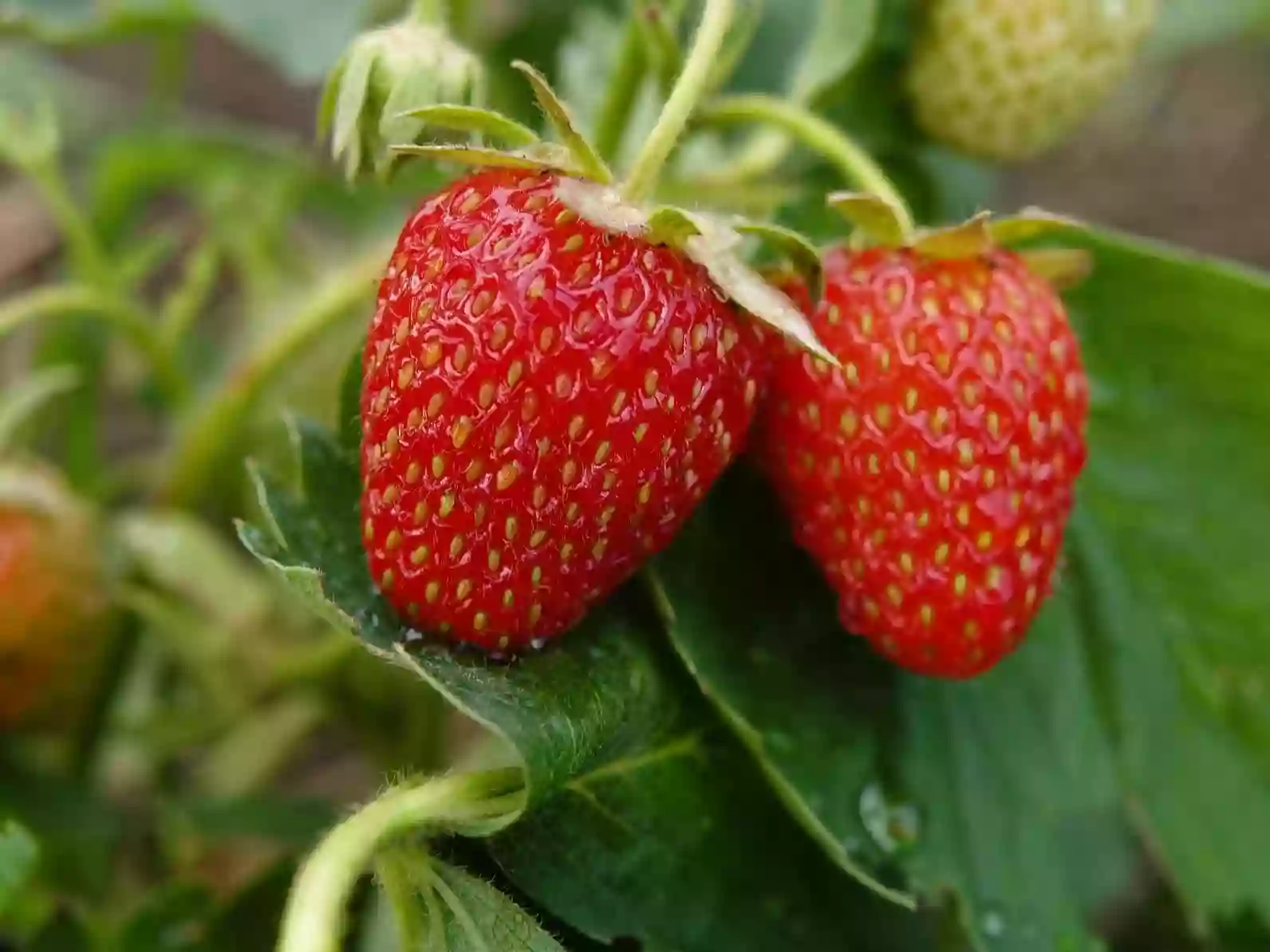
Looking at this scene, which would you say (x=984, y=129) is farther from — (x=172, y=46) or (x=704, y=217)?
(x=172, y=46)

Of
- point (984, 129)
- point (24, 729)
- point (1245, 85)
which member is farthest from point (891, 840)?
point (1245, 85)

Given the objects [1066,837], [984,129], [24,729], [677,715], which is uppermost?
[984,129]

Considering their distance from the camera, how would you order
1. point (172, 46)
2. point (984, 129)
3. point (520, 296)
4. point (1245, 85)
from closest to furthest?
point (520, 296), point (984, 129), point (172, 46), point (1245, 85)

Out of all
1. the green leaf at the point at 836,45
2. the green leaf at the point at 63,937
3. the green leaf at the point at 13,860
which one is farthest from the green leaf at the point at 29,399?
the green leaf at the point at 836,45

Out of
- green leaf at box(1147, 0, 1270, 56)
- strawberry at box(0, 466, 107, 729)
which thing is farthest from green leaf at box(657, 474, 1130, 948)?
green leaf at box(1147, 0, 1270, 56)

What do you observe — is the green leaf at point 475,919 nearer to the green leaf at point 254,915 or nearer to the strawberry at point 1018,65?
the green leaf at point 254,915
